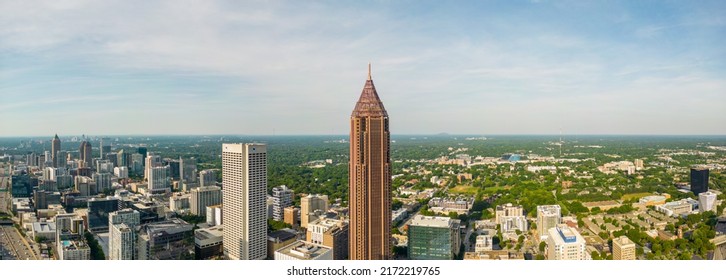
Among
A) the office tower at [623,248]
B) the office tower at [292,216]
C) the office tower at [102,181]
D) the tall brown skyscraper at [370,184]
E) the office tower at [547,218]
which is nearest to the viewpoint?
the office tower at [623,248]

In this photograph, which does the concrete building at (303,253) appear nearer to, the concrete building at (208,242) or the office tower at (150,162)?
the concrete building at (208,242)

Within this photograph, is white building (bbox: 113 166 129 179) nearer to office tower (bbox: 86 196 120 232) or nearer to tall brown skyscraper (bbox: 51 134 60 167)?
office tower (bbox: 86 196 120 232)

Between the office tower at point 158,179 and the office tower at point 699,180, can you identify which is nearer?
the office tower at point 699,180

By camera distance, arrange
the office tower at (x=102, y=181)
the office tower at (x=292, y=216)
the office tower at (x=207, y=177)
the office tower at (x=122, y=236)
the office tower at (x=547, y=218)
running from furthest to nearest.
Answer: the office tower at (x=292, y=216) < the office tower at (x=102, y=181) < the office tower at (x=207, y=177) < the office tower at (x=547, y=218) < the office tower at (x=122, y=236)

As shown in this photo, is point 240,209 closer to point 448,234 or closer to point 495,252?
point 448,234

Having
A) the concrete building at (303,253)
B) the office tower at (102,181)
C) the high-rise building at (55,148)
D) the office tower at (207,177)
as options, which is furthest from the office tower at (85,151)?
the concrete building at (303,253)

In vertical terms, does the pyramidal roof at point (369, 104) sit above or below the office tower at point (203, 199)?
above

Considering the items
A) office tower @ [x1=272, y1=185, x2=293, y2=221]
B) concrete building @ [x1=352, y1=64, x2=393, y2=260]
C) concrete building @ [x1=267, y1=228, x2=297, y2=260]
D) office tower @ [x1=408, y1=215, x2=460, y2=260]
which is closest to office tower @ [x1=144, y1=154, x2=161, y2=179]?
office tower @ [x1=272, y1=185, x2=293, y2=221]
